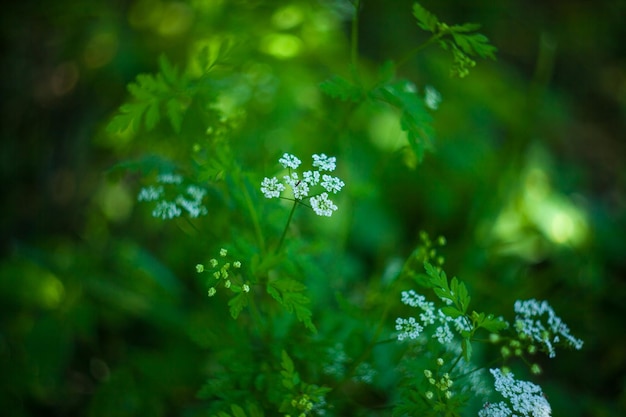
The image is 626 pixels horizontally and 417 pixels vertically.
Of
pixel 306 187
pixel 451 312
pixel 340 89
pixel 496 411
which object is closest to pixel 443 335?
pixel 451 312

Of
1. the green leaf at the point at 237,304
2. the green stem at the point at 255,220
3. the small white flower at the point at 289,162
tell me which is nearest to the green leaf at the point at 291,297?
the green leaf at the point at 237,304

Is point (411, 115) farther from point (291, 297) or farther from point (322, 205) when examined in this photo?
point (291, 297)

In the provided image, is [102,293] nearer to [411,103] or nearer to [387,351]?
[387,351]

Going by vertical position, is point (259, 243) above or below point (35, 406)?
above

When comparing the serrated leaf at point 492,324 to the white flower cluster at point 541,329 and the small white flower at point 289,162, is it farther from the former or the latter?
the small white flower at point 289,162

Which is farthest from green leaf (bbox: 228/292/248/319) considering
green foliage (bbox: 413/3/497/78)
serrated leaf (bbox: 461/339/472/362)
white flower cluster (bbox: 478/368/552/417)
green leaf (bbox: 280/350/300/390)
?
green foliage (bbox: 413/3/497/78)

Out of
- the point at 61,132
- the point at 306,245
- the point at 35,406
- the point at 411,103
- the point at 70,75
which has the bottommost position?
the point at 35,406

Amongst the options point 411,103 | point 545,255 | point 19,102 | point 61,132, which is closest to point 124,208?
point 61,132
